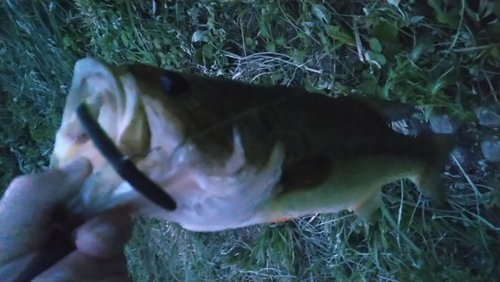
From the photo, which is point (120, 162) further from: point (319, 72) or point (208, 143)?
point (319, 72)

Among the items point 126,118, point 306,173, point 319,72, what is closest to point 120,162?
point 126,118

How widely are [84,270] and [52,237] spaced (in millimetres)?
51

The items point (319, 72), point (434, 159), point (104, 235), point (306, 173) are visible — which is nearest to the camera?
point (104, 235)

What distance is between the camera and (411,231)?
1.44 meters

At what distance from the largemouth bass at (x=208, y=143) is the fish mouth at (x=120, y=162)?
0.02m

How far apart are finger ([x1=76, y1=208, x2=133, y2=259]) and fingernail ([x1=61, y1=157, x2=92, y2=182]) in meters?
0.05

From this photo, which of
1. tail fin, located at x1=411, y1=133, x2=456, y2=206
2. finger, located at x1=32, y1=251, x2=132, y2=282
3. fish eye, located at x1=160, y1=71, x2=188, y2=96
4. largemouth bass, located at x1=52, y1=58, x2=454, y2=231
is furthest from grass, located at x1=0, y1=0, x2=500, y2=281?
finger, located at x1=32, y1=251, x2=132, y2=282

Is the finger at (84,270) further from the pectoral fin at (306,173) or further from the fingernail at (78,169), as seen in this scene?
the pectoral fin at (306,173)

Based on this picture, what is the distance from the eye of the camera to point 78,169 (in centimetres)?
62

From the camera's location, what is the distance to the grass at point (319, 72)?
123 cm

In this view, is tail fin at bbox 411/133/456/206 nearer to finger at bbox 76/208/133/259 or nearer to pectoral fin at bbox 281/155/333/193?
pectoral fin at bbox 281/155/333/193

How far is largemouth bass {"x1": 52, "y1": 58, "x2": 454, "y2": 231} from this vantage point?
0.61 metres

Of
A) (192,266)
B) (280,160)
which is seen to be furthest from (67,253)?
(192,266)

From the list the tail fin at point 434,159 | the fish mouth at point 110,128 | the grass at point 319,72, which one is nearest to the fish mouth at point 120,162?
the fish mouth at point 110,128
